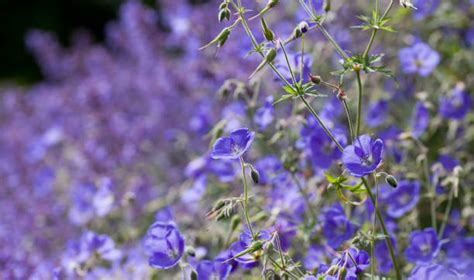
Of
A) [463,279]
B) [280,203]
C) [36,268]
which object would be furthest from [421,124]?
[36,268]

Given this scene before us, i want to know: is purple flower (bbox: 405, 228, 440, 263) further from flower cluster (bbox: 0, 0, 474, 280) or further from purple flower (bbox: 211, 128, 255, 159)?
purple flower (bbox: 211, 128, 255, 159)

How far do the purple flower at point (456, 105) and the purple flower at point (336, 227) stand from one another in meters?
0.67

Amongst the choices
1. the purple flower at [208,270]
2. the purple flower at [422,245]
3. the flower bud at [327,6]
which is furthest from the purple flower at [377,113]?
the purple flower at [208,270]

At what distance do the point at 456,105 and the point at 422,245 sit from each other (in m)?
0.62

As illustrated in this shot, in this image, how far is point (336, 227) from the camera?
1.64 m

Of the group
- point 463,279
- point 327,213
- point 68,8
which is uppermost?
point 68,8

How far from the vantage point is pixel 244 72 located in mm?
2762

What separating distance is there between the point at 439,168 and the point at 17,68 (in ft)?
19.5

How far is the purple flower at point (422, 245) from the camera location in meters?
1.64

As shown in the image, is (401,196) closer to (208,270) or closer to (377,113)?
(377,113)

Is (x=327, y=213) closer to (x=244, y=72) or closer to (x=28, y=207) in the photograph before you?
(x=244, y=72)

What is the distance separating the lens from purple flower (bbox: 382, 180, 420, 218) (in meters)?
1.89

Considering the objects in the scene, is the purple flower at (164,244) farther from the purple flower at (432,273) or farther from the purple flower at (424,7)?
the purple flower at (424,7)

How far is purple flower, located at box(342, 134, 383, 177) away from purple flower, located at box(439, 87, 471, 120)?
2.76 ft
